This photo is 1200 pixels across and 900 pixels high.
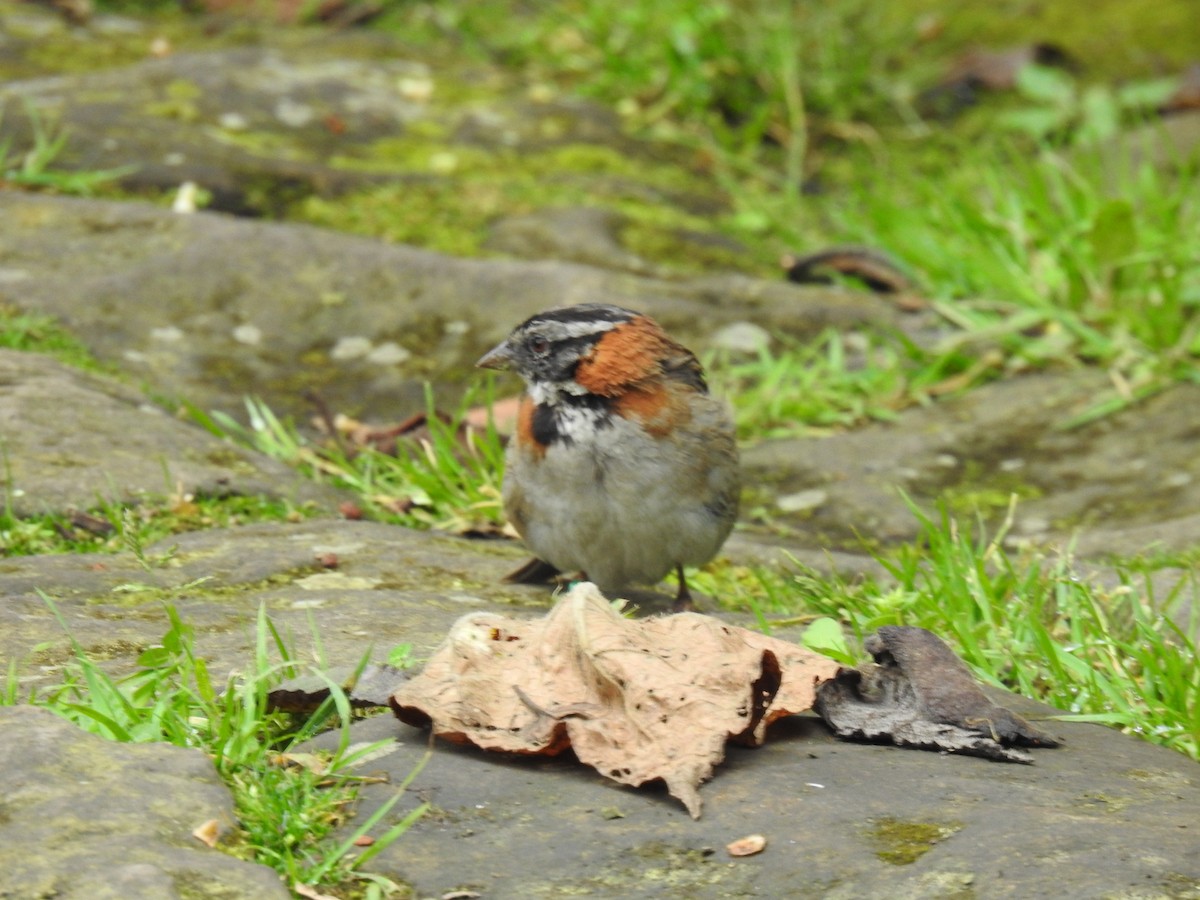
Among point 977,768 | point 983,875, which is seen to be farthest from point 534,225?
point 983,875

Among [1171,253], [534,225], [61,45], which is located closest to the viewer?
[1171,253]

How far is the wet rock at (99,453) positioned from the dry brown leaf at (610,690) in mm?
1682

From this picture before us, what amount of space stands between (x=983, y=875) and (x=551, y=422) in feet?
6.76

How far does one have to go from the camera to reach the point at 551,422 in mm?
4160

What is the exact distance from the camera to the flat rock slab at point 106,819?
2.19m

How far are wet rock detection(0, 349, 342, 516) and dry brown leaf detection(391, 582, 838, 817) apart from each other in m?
1.68

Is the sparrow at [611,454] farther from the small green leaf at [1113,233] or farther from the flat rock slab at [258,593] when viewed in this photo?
the small green leaf at [1113,233]

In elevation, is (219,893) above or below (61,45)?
below

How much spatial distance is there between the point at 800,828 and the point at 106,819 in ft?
3.66

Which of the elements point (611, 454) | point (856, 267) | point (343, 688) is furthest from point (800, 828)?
point (856, 267)

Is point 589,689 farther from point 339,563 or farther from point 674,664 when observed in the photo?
point 339,563

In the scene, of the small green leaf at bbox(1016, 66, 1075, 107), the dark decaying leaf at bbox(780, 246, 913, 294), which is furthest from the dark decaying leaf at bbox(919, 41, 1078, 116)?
the dark decaying leaf at bbox(780, 246, 913, 294)

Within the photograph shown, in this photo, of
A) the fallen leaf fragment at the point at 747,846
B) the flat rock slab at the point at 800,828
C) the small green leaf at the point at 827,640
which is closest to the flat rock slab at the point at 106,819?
the flat rock slab at the point at 800,828

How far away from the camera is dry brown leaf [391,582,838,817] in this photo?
2736 millimetres
